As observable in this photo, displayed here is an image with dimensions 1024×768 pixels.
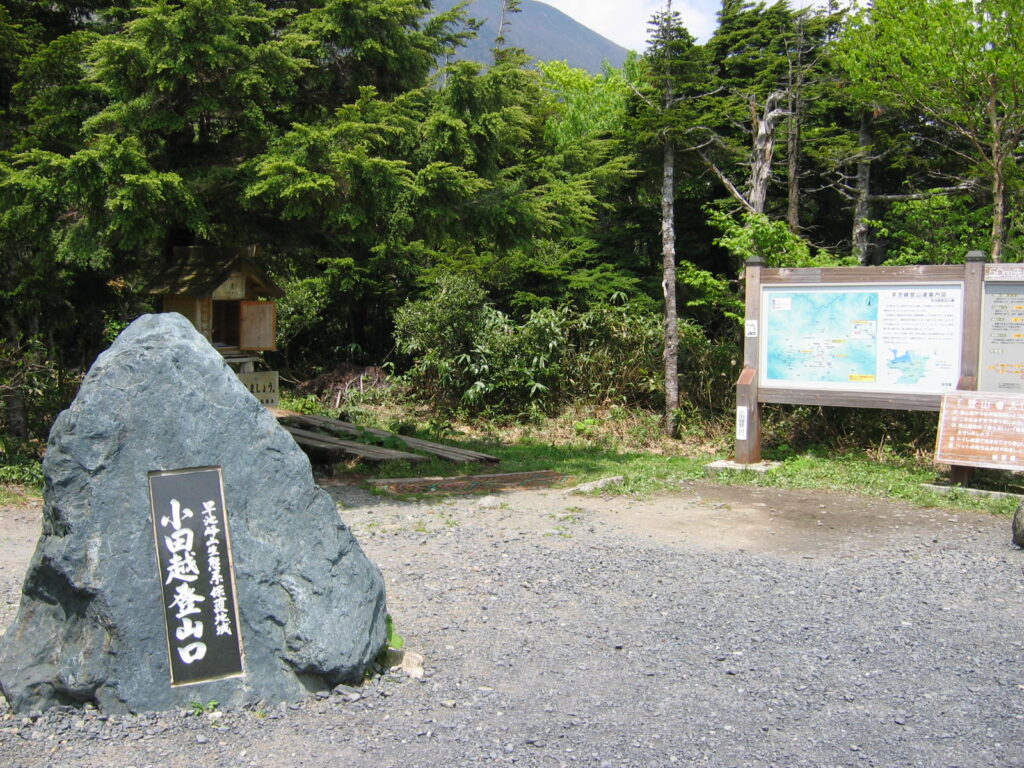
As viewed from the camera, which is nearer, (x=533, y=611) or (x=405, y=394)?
(x=533, y=611)

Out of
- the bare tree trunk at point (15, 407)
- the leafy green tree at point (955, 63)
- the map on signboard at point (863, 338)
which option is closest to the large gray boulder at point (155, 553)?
the bare tree trunk at point (15, 407)

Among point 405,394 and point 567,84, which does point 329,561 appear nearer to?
point 405,394

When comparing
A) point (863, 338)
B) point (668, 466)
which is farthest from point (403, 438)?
point (863, 338)

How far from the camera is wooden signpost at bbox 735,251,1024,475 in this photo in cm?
847

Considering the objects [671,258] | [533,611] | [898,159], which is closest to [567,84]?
[898,159]

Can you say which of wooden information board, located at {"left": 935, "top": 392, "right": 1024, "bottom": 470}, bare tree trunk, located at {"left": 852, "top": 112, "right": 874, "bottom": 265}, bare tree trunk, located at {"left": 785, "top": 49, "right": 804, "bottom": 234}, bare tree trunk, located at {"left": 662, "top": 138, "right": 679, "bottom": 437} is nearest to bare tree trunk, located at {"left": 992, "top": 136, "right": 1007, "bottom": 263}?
wooden information board, located at {"left": 935, "top": 392, "right": 1024, "bottom": 470}

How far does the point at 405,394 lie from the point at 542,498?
7106 millimetres

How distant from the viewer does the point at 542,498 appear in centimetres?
837

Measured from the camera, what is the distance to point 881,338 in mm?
9117

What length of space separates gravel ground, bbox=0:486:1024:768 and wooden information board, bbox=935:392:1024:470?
100cm

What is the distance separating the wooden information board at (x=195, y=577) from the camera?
3648mm

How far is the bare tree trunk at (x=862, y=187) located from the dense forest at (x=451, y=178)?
56 millimetres

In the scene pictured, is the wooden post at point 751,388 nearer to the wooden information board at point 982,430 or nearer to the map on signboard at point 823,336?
the map on signboard at point 823,336

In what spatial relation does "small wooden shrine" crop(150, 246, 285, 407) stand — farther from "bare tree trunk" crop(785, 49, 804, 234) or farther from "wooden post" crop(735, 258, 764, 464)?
"bare tree trunk" crop(785, 49, 804, 234)
